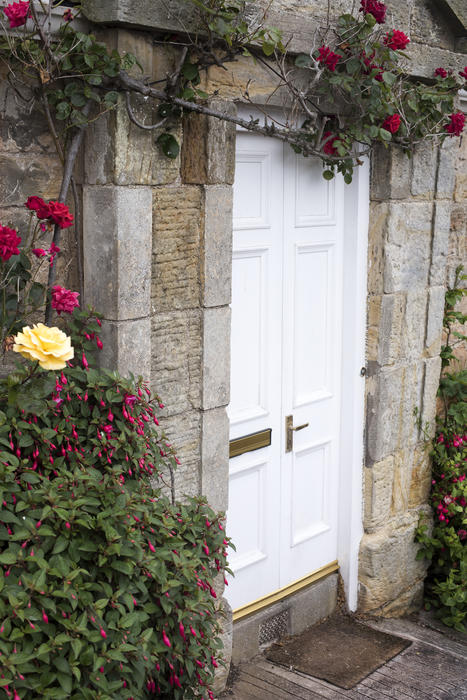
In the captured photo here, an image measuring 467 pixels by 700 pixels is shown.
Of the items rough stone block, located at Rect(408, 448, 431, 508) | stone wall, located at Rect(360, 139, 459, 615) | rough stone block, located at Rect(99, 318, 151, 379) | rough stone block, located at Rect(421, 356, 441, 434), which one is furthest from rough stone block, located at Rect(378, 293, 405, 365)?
rough stone block, located at Rect(99, 318, 151, 379)

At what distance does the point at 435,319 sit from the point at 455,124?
3.61ft

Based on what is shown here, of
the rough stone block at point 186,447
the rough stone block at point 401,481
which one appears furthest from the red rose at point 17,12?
the rough stone block at point 401,481

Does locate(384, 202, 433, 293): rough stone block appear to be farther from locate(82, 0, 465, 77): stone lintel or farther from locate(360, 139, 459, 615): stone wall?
locate(82, 0, 465, 77): stone lintel

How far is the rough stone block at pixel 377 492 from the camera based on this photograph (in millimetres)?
5074

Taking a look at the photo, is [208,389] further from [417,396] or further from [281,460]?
[417,396]

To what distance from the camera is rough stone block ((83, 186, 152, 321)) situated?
3.40 meters

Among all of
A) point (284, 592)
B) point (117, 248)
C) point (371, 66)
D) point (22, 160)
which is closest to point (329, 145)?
point (371, 66)

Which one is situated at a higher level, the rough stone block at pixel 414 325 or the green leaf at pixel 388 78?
the green leaf at pixel 388 78

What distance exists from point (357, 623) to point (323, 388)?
1.31 m

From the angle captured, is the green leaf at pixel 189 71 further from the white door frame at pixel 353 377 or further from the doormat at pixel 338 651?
the doormat at pixel 338 651

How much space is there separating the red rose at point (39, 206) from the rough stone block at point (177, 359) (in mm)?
745

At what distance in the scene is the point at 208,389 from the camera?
12.8 ft

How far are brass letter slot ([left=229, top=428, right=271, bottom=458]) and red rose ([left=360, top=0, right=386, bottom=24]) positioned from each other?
1.98 meters

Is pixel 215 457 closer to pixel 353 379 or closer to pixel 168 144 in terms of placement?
pixel 353 379
